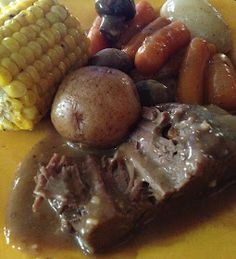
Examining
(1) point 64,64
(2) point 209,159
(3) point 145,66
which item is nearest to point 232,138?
(2) point 209,159

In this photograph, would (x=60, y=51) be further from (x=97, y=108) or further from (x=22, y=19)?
(x=97, y=108)

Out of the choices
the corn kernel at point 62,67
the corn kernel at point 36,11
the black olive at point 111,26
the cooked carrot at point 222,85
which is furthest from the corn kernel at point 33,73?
the cooked carrot at point 222,85

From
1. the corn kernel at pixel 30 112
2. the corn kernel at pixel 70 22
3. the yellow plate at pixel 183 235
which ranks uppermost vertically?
the corn kernel at pixel 70 22

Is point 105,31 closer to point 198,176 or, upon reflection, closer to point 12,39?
point 12,39

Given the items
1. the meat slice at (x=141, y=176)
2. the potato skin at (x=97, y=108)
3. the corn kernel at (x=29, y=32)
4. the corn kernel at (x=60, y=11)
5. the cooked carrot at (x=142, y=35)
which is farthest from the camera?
the cooked carrot at (x=142, y=35)

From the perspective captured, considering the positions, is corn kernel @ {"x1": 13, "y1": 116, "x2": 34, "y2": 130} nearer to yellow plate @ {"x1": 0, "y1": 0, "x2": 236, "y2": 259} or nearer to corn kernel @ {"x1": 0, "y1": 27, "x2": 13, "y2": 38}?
yellow plate @ {"x1": 0, "y1": 0, "x2": 236, "y2": 259}

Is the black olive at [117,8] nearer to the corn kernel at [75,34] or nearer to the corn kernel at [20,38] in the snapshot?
the corn kernel at [75,34]
